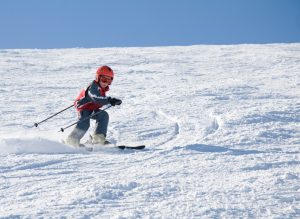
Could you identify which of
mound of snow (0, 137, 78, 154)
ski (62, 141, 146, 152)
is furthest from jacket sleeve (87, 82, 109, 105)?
mound of snow (0, 137, 78, 154)

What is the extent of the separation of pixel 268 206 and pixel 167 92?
307 inches

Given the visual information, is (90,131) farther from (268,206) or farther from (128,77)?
(128,77)

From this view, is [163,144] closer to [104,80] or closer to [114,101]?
[114,101]

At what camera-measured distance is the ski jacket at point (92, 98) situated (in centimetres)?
710

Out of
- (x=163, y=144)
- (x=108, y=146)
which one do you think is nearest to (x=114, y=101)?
(x=108, y=146)

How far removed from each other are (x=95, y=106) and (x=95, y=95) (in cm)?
30

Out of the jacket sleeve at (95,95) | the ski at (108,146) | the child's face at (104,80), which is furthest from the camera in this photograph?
the child's face at (104,80)

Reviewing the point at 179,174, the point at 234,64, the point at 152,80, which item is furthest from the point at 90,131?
the point at 234,64

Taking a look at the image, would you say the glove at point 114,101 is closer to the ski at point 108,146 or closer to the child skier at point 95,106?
the child skier at point 95,106

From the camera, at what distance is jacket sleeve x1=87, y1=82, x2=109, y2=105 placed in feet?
23.1

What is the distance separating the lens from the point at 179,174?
5070mm

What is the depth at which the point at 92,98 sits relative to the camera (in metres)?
7.20

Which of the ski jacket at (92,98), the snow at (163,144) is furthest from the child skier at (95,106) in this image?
the snow at (163,144)

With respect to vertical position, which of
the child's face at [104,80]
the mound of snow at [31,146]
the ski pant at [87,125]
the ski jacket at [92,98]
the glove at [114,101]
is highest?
the child's face at [104,80]
